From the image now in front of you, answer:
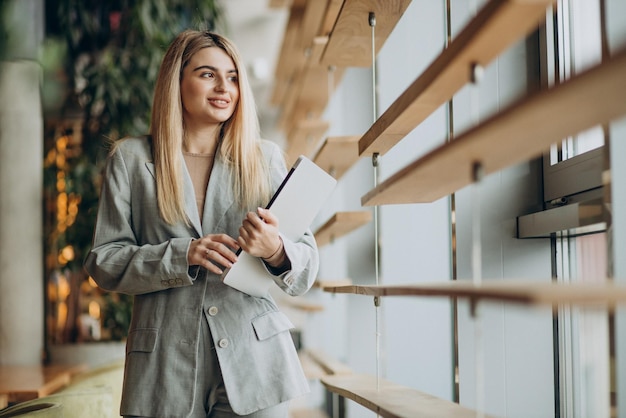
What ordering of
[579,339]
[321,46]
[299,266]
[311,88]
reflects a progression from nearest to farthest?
1. [299,266]
2. [579,339]
3. [321,46]
4. [311,88]

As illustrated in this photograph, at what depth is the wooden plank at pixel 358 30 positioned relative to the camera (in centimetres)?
219

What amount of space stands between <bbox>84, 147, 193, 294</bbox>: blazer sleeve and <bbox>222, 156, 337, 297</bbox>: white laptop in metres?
0.12

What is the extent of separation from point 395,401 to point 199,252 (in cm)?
54

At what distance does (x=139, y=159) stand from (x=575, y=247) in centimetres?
110

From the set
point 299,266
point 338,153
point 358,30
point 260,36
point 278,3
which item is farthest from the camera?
point 260,36

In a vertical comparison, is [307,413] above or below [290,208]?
Result: below

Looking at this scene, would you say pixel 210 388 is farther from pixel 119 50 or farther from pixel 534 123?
pixel 119 50

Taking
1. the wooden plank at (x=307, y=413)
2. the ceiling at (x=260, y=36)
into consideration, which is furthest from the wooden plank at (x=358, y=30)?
the ceiling at (x=260, y=36)

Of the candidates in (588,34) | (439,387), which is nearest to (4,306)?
(439,387)

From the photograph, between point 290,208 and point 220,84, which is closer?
point 290,208

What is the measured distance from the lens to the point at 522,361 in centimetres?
214

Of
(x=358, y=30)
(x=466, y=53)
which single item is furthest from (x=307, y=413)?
(x=466, y=53)

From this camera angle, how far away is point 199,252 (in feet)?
5.96

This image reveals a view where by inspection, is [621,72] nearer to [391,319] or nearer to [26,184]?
[391,319]
